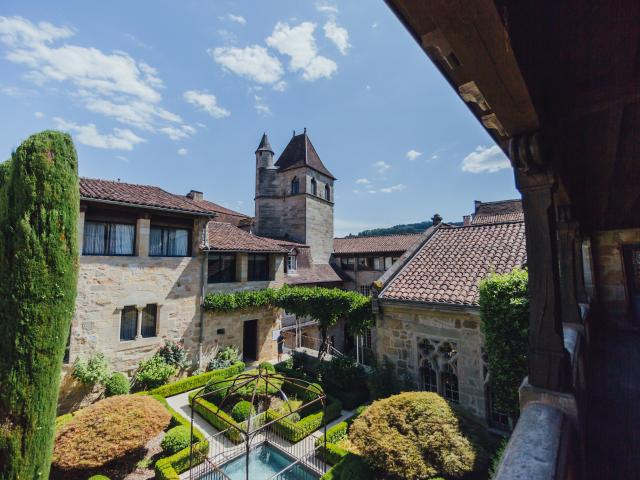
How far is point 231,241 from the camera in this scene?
51.6ft

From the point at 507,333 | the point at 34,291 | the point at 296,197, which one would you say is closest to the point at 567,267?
the point at 507,333

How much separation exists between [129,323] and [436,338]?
38.0ft

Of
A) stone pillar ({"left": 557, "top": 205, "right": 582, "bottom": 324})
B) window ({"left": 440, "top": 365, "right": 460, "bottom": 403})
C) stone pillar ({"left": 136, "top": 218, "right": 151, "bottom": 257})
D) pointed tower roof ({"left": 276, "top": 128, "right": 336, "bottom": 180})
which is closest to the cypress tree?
stone pillar ({"left": 136, "top": 218, "right": 151, "bottom": 257})

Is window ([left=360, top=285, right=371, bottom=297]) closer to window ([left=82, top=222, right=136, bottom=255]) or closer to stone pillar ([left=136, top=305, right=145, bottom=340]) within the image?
stone pillar ([left=136, top=305, right=145, bottom=340])

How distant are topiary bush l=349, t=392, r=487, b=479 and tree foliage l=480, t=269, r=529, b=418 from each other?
113cm

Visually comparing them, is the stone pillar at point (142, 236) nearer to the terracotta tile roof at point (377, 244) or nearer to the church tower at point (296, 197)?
the church tower at point (296, 197)

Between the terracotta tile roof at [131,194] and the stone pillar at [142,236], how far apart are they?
78 cm

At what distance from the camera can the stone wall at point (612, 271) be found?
8422mm

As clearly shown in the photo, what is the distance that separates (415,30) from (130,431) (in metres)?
9.53

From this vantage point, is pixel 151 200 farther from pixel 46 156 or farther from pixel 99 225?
pixel 46 156

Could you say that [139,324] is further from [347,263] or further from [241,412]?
[347,263]

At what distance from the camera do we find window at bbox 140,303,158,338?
12.1 meters

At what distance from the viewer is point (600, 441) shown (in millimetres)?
3346

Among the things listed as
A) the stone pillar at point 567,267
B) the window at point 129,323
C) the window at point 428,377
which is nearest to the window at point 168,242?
the window at point 129,323
